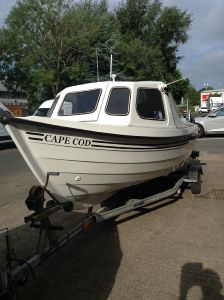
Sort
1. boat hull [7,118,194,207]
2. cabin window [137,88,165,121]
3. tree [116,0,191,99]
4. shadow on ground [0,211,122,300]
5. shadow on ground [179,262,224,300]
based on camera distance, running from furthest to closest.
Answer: tree [116,0,191,99]
cabin window [137,88,165,121]
boat hull [7,118,194,207]
shadow on ground [0,211,122,300]
shadow on ground [179,262,224,300]

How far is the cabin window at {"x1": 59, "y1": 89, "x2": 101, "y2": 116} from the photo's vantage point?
745cm

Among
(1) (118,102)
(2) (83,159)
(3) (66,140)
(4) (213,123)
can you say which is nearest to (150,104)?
(1) (118,102)

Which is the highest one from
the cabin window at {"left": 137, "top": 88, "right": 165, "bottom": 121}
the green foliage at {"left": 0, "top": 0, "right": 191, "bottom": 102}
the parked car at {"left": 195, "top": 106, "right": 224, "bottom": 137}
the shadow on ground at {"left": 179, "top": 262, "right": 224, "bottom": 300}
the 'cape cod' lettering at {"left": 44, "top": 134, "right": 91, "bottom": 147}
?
the green foliage at {"left": 0, "top": 0, "right": 191, "bottom": 102}

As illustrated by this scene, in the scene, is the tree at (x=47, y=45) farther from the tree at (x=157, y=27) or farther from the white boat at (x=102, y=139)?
the white boat at (x=102, y=139)

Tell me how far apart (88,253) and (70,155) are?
123 centimetres

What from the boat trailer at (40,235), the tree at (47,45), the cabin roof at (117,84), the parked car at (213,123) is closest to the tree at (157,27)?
the tree at (47,45)

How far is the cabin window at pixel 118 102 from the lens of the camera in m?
7.19

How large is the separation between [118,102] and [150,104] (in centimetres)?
61

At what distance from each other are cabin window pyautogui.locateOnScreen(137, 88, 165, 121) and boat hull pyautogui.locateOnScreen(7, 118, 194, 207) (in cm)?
53

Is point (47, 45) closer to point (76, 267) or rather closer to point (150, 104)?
point (150, 104)

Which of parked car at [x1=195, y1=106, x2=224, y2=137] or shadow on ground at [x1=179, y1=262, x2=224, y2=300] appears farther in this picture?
parked car at [x1=195, y1=106, x2=224, y2=137]

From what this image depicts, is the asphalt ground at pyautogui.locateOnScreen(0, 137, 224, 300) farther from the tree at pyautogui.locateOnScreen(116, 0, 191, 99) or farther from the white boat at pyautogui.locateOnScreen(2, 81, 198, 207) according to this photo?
the tree at pyautogui.locateOnScreen(116, 0, 191, 99)

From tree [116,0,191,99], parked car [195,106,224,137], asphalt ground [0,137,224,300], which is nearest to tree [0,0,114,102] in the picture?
tree [116,0,191,99]

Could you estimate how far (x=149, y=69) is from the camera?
160 ft
